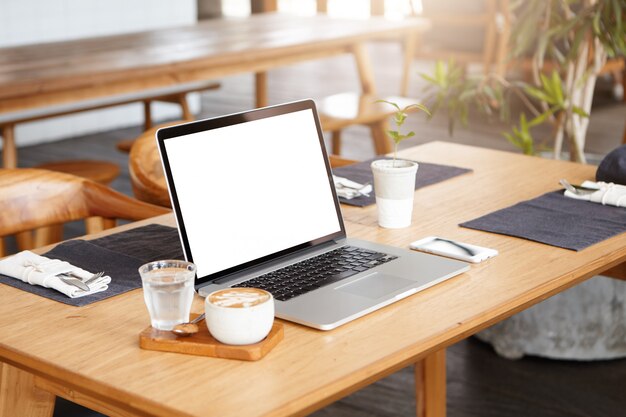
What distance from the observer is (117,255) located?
173 cm

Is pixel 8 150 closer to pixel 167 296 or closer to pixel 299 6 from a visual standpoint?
pixel 167 296

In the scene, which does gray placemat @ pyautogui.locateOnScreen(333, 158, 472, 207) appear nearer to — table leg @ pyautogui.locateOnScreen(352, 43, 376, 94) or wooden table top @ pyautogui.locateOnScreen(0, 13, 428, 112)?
wooden table top @ pyautogui.locateOnScreen(0, 13, 428, 112)

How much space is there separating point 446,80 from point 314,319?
6.75 ft

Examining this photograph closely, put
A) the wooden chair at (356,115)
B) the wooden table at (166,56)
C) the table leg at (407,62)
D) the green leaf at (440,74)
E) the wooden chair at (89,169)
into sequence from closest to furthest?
1. the green leaf at (440,74)
2. the wooden table at (166,56)
3. the wooden chair at (89,169)
4. the wooden chair at (356,115)
5. the table leg at (407,62)

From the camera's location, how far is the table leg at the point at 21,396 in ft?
4.88

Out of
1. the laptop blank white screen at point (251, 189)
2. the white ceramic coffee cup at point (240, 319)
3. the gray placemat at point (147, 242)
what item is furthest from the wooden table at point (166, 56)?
the white ceramic coffee cup at point (240, 319)

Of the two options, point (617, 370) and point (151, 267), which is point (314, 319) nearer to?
point (151, 267)

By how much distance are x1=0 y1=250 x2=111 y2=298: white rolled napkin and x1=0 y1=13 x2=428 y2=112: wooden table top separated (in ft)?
5.57

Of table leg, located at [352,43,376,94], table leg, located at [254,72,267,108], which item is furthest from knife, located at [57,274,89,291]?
table leg, located at [254,72,267,108]

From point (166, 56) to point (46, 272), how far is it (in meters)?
2.45

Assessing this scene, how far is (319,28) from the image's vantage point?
4.89 m

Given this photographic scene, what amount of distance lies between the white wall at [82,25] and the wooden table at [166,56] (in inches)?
66.3

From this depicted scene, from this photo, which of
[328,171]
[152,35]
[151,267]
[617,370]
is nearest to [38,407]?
[151,267]

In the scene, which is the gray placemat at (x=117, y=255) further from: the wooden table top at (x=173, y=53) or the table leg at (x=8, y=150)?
the table leg at (x=8, y=150)
